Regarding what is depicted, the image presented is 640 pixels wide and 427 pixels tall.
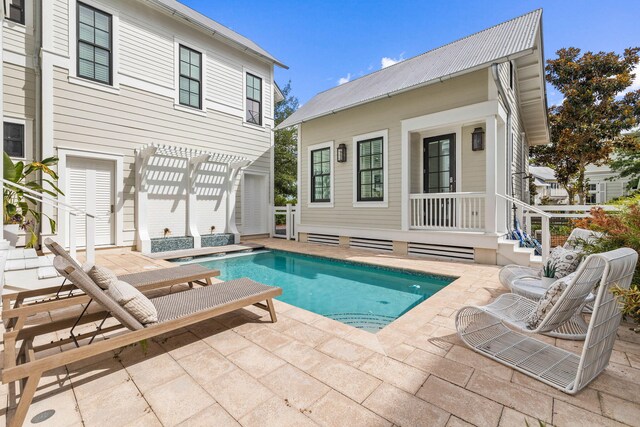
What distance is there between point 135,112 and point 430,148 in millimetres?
7709

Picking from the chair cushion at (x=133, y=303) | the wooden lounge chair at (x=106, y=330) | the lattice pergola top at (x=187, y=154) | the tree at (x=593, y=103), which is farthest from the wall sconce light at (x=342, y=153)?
the tree at (x=593, y=103)

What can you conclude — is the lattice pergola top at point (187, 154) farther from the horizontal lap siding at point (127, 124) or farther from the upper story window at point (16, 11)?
the upper story window at point (16, 11)

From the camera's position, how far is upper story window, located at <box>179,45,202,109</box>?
28.9 feet

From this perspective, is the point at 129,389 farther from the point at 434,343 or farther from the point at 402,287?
the point at 402,287

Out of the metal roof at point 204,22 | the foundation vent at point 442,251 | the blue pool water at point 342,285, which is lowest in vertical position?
the blue pool water at point 342,285

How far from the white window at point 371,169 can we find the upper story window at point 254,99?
168 inches

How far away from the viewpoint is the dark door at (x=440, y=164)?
7.11 meters

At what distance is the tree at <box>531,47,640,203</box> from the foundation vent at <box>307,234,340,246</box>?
442 inches

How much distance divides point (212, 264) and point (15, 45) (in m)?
6.29

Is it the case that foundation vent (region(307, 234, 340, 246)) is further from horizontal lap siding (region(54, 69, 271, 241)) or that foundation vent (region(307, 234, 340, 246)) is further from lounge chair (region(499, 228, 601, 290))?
lounge chair (region(499, 228, 601, 290))

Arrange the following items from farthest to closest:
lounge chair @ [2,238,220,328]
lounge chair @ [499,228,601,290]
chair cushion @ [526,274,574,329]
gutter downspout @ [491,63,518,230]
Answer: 1. gutter downspout @ [491,63,518,230]
2. lounge chair @ [499,228,601,290]
3. lounge chair @ [2,238,220,328]
4. chair cushion @ [526,274,574,329]

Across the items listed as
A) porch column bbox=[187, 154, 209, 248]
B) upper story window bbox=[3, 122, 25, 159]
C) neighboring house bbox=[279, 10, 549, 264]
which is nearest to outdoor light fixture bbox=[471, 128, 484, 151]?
neighboring house bbox=[279, 10, 549, 264]

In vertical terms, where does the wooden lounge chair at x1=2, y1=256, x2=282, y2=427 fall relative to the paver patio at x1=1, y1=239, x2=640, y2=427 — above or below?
above

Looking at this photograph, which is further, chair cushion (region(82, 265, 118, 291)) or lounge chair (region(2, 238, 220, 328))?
lounge chair (region(2, 238, 220, 328))
